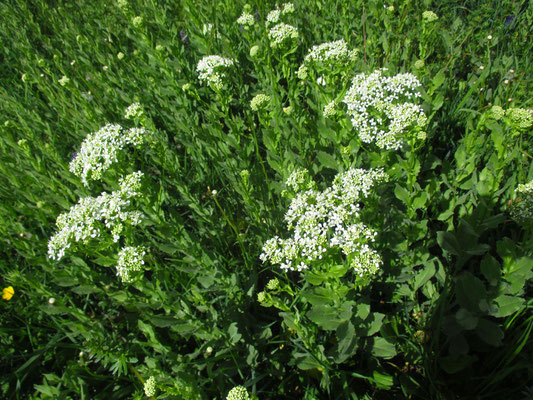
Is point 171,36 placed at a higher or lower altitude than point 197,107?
higher

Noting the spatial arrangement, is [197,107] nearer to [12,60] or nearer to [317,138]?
[317,138]

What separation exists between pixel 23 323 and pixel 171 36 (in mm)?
3185

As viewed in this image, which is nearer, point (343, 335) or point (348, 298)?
point (343, 335)

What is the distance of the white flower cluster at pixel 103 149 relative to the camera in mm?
2436

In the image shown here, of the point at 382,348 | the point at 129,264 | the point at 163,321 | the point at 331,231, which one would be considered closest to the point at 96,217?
the point at 129,264

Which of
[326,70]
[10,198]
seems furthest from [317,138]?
[10,198]

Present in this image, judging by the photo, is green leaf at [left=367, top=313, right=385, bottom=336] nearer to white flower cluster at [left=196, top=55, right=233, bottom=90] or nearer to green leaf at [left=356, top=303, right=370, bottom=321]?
green leaf at [left=356, top=303, right=370, bottom=321]

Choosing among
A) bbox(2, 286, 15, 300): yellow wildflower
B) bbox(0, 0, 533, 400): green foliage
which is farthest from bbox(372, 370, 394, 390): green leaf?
bbox(2, 286, 15, 300): yellow wildflower

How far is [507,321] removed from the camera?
7.03 feet

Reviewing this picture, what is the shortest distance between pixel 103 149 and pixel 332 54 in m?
1.81

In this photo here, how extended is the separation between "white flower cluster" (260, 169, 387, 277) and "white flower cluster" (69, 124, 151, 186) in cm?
126

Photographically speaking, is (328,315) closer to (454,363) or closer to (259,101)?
(454,363)

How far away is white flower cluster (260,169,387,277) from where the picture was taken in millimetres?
1801

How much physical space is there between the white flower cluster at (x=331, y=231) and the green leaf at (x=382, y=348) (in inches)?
22.2
